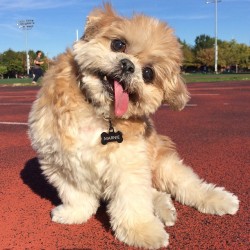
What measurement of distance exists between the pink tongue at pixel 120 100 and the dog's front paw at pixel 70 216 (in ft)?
3.07

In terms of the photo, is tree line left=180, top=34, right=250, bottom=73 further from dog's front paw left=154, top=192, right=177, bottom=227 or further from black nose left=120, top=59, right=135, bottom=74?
black nose left=120, top=59, right=135, bottom=74

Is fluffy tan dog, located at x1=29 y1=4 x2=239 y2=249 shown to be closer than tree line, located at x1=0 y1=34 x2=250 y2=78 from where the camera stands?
Yes

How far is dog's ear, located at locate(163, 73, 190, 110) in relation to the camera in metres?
3.57

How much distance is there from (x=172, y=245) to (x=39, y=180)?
7.47ft

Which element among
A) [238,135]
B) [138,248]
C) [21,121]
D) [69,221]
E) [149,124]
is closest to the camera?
[138,248]

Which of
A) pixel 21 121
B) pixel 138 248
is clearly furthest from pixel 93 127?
pixel 21 121

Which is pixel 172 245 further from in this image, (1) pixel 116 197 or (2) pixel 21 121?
(2) pixel 21 121

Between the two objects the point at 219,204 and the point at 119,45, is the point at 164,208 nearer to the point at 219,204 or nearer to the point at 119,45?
the point at 219,204

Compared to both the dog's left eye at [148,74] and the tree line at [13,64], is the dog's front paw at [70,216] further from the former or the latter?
the tree line at [13,64]

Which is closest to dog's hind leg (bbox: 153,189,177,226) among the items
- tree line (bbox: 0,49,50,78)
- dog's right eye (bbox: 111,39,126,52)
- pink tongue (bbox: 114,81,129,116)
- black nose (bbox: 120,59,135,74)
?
pink tongue (bbox: 114,81,129,116)

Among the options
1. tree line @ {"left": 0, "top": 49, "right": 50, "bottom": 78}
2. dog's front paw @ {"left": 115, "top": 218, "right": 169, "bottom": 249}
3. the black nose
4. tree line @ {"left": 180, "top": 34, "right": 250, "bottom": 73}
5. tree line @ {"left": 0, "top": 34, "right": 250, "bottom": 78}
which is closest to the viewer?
dog's front paw @ {"left": 115, "top": 218, "right": 169, "bottom": 249}

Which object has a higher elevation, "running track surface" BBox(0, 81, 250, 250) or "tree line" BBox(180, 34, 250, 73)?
"tree line" BBox(180, 34, 250, 73)

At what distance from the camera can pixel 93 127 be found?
345 cm

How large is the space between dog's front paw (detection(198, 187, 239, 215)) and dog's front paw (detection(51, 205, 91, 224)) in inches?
40.5
